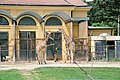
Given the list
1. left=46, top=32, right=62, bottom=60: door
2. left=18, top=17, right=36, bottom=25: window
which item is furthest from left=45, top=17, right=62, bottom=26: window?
left=18, top=17, right=36, bottom=25: window

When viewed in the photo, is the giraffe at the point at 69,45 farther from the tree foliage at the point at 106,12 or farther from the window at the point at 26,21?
the tree foliage at the point at 106,12

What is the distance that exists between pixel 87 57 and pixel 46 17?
5.23 m

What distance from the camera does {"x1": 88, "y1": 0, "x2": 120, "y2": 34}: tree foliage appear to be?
5919cm

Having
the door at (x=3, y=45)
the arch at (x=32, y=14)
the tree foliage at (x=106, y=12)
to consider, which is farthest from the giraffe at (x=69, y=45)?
the tree foliage at (x=106, y=12)

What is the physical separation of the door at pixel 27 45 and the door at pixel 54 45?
1477mm

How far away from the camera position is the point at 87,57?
1577 inches

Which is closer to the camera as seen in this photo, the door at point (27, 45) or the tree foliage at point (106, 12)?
the door at point (27, 45)

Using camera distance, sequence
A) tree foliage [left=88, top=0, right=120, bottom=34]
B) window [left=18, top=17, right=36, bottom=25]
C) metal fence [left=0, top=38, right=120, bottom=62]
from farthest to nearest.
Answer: tree foliage [left=88, top=0, right=120, bottom=34]
window [left=18, top=17, right=36, bottom=25]
metal fence [left=0, top=38, right=120, bottom=62]

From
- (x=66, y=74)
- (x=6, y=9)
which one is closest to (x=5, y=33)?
(x=6, y=9)

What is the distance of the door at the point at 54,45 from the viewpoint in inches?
1570

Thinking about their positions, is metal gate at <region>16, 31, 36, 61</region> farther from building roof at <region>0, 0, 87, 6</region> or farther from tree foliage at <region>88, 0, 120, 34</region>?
tree foliage at <region>88, 0, 120, 34</region>

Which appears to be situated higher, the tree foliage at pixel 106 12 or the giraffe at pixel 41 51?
the tree foliage at pixel 106 12

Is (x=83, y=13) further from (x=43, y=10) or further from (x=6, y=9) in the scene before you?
(x=6, y=9)

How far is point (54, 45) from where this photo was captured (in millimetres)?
39844
